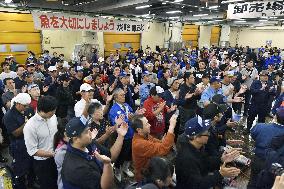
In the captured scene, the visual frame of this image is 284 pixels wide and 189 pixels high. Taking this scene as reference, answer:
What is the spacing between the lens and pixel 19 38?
1490 cm

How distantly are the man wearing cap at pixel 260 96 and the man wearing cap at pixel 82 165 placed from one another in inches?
224

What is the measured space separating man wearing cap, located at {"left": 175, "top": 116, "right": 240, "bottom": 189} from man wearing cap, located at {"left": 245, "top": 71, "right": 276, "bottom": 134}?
453 centimetres

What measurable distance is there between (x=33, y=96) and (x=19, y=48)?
37.2 feet

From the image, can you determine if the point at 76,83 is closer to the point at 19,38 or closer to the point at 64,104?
the point at 64,104

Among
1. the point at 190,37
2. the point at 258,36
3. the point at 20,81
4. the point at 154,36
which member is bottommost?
the point at 20,81

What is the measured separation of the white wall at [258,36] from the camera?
102 feet

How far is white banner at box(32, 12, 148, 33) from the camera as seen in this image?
1178cm

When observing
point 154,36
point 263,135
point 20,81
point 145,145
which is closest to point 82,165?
point 145,145

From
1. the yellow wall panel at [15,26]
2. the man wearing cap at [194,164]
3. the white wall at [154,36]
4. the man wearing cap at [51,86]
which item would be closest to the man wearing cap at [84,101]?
the man wearing cap at [51,86]

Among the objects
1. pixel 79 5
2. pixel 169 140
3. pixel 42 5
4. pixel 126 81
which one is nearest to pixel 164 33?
pixel 79 5

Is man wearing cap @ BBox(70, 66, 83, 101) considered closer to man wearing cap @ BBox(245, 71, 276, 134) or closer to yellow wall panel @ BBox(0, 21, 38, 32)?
man wearing cap @ BBox(245, 71, 276, 134)

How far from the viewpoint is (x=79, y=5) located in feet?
50.6

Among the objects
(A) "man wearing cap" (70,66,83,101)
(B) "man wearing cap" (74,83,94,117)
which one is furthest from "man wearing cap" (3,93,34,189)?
(A) "man wearing cap" (70,66,83,101)

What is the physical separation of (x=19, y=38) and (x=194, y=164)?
595 inches
